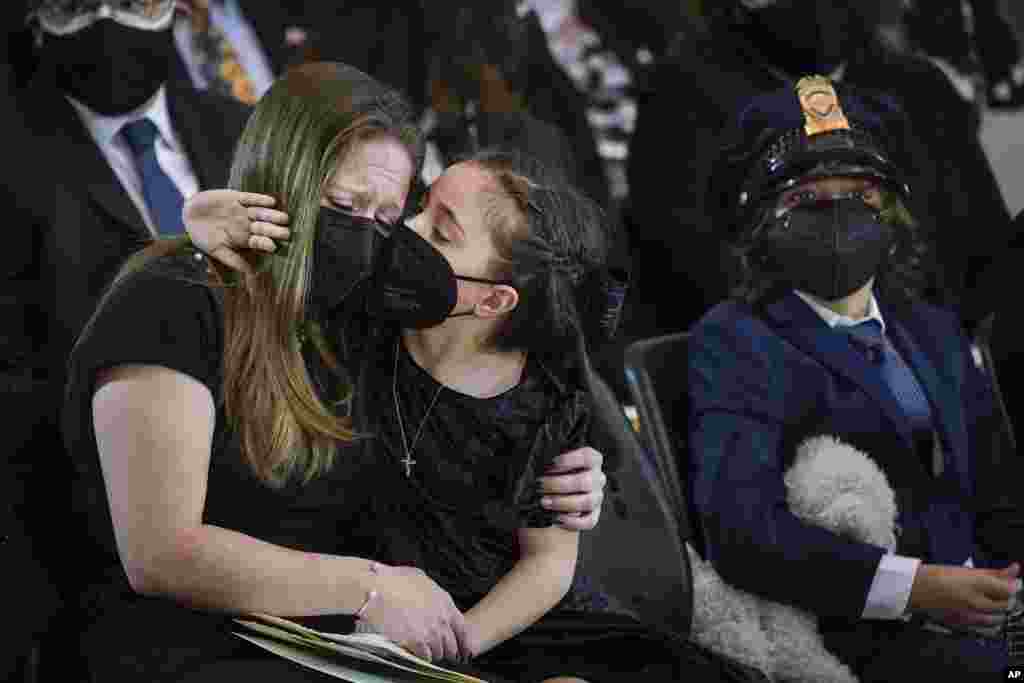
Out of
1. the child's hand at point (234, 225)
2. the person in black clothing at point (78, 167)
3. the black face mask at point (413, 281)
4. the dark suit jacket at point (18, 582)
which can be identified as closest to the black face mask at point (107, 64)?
the person in black clothing at point (78, 167)

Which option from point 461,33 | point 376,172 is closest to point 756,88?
point 461,33

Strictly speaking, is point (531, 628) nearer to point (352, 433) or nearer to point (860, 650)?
point (352, 433)

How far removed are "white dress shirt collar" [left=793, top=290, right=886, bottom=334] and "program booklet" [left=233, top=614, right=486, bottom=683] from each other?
1.06 meters

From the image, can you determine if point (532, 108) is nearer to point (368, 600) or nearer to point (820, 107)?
point (820, 107)

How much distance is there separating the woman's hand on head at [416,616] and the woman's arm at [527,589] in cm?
6

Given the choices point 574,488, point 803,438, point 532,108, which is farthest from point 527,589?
point 532,108

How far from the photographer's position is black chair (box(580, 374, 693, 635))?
241cm

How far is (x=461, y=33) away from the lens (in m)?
3.86

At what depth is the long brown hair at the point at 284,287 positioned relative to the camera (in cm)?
199

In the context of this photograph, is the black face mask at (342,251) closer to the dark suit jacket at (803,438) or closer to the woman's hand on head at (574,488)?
the woman's hand on head at (574,488)

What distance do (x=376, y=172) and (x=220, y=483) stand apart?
0.50 metres

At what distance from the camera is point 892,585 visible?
2355 millimetres

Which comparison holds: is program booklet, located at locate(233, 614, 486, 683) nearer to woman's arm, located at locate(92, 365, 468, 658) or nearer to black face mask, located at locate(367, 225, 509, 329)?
woman's arm, located at locate(92, 365, 468, 658)

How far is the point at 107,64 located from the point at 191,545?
138cm
